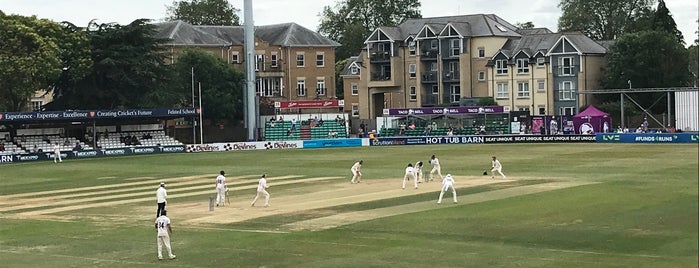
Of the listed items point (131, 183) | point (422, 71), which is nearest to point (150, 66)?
point (422, 71)

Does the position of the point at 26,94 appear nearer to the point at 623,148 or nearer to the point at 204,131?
the point at 204,131

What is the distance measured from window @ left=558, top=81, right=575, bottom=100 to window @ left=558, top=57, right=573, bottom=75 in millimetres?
1042

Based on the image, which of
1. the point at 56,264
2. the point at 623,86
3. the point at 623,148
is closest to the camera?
the point at 56,264

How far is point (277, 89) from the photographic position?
110625mm

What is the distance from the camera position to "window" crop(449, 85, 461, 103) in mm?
103494

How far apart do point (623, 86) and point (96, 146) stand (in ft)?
154

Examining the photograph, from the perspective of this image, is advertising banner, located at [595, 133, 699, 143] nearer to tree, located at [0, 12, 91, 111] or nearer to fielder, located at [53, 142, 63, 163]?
fielder, located at [53, 142, 63, 163]

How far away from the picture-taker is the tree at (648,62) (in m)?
86.1

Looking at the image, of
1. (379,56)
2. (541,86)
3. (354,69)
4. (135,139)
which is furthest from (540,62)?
(135,139)

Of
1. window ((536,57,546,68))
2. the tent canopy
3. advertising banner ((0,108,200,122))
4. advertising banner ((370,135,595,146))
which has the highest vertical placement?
window ((536,57,546,68))

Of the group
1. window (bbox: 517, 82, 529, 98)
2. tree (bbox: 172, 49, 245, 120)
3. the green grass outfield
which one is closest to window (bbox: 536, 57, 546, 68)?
window (bbox: 517, 82, 529, 98)

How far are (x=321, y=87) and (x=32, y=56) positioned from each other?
3885 cm

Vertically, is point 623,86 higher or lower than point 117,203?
higher

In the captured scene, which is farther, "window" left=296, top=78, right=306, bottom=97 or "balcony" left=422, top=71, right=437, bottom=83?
"window" left=296, top=78, right=306, bottom=97
